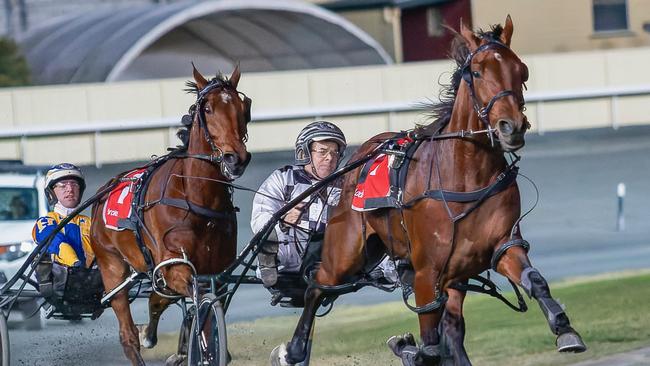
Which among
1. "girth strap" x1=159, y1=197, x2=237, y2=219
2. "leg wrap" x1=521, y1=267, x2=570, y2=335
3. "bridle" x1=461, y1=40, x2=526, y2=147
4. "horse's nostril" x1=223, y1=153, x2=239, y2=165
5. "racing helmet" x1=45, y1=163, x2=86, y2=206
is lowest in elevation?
Result: "leg wrap" x1=521, y1=267, x2=570, y2=335

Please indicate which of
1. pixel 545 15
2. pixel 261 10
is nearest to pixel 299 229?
pixel 261 10

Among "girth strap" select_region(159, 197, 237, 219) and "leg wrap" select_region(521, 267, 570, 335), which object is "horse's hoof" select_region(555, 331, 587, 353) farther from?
"girth strap" select_region(159, 197, 237, 219)

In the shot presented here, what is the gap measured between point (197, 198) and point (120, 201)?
82cm

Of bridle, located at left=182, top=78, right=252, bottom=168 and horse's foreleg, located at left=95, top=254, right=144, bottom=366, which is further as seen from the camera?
horse's foreleg, located at left=95, top=254, right=144, bottom=366

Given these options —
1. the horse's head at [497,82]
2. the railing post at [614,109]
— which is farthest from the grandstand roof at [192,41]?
the horse's head at [497,82]

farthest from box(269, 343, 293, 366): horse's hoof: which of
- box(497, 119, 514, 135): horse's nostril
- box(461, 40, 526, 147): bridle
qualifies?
box(497, 119, 514, 135): horse's nostril

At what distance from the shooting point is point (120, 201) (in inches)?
390

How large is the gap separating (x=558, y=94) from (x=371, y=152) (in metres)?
17.7

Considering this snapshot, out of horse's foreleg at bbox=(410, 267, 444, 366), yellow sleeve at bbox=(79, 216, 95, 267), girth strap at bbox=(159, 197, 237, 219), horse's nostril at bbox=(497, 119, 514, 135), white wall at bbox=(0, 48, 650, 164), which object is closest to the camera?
horse's nostril at bbox=(497, 119, 514, 135)

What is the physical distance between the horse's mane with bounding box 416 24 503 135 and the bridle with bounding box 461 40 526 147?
0.07 meters

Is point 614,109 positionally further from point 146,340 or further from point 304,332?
point 304,332

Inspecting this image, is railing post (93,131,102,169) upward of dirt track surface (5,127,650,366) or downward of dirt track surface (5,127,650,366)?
upward

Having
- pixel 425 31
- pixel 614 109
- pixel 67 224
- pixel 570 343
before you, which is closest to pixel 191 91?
pixel 67 224

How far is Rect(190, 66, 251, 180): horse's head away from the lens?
8.83 m
